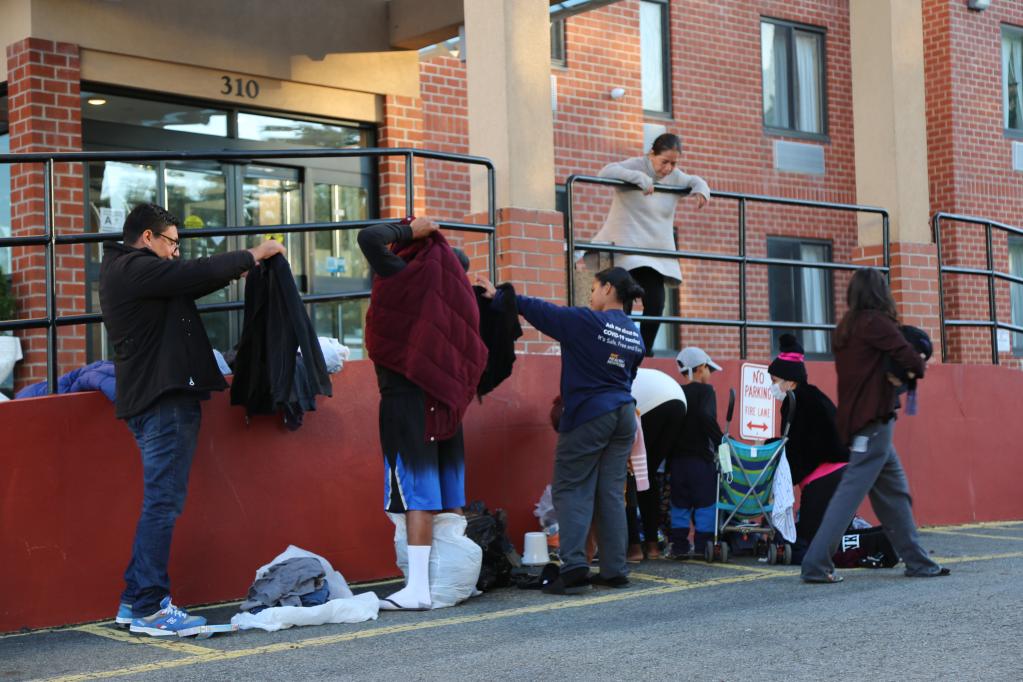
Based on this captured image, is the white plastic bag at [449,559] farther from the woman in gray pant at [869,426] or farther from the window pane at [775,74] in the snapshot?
the window pane at [775,74]

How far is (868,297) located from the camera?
840 centimetres

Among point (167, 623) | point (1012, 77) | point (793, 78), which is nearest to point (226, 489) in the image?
point (167, 623)

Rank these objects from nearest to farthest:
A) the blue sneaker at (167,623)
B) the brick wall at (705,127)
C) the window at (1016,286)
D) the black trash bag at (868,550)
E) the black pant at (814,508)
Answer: the blue sneaker at (167,623), the black trash bag at (868,550), the black pant at (814,508), the brick wall at (705,127), the window at (1016,286)

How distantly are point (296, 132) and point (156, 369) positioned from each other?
6.26 metres

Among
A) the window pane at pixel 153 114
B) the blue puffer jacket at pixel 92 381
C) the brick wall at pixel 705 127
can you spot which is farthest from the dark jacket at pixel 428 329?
the brick wall at pixel 705 127

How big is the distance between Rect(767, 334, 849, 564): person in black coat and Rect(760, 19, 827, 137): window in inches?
366

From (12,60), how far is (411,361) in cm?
539

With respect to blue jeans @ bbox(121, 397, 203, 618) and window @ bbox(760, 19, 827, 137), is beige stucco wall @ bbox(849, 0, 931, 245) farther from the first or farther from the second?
blue jeans @ bbox(121, 397, 203, 618)

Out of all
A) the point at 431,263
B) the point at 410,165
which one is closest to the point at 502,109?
the point at 410,165

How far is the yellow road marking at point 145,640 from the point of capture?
6.54 meters

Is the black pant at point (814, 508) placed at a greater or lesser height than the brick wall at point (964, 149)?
lesser

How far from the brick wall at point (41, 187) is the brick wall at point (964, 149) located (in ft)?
39.1

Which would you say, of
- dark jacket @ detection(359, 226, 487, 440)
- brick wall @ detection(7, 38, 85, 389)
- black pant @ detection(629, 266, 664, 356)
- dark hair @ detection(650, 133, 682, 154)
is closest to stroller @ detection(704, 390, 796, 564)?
black pant @ detection(629, 266, 664, 356)

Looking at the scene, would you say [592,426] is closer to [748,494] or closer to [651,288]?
[748,494]
